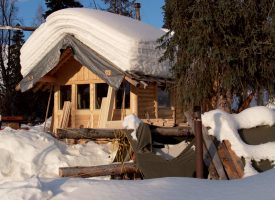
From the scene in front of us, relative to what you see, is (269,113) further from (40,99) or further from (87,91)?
(40,99)

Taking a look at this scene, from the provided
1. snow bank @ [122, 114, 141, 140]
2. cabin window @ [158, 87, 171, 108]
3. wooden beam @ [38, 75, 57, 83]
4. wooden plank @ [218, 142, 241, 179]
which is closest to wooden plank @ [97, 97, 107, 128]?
cabin window @ [158, 87, 171, 108]

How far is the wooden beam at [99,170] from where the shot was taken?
9.16m

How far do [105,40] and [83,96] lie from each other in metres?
3.55

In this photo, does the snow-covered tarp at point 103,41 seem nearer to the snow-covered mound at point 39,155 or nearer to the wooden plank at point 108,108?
the wooden plank at point 108,108

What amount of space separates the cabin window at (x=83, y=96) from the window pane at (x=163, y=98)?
3.12 meters

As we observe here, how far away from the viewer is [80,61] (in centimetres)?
1797

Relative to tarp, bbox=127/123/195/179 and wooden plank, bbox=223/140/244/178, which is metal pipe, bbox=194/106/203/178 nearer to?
tarp, bbox=127/123/195/179

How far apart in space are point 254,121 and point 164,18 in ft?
19.2

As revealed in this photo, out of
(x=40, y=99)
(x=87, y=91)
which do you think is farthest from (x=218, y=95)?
(x=40, y=99)

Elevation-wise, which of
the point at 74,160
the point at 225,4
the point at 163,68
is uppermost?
the point at 225,4

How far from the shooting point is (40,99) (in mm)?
36469

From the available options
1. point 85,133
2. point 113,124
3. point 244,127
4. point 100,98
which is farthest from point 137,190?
point 100,98

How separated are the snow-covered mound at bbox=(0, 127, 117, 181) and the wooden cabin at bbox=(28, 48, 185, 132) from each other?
228 cm

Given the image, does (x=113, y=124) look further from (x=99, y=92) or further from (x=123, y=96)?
(x=99, y=92)
